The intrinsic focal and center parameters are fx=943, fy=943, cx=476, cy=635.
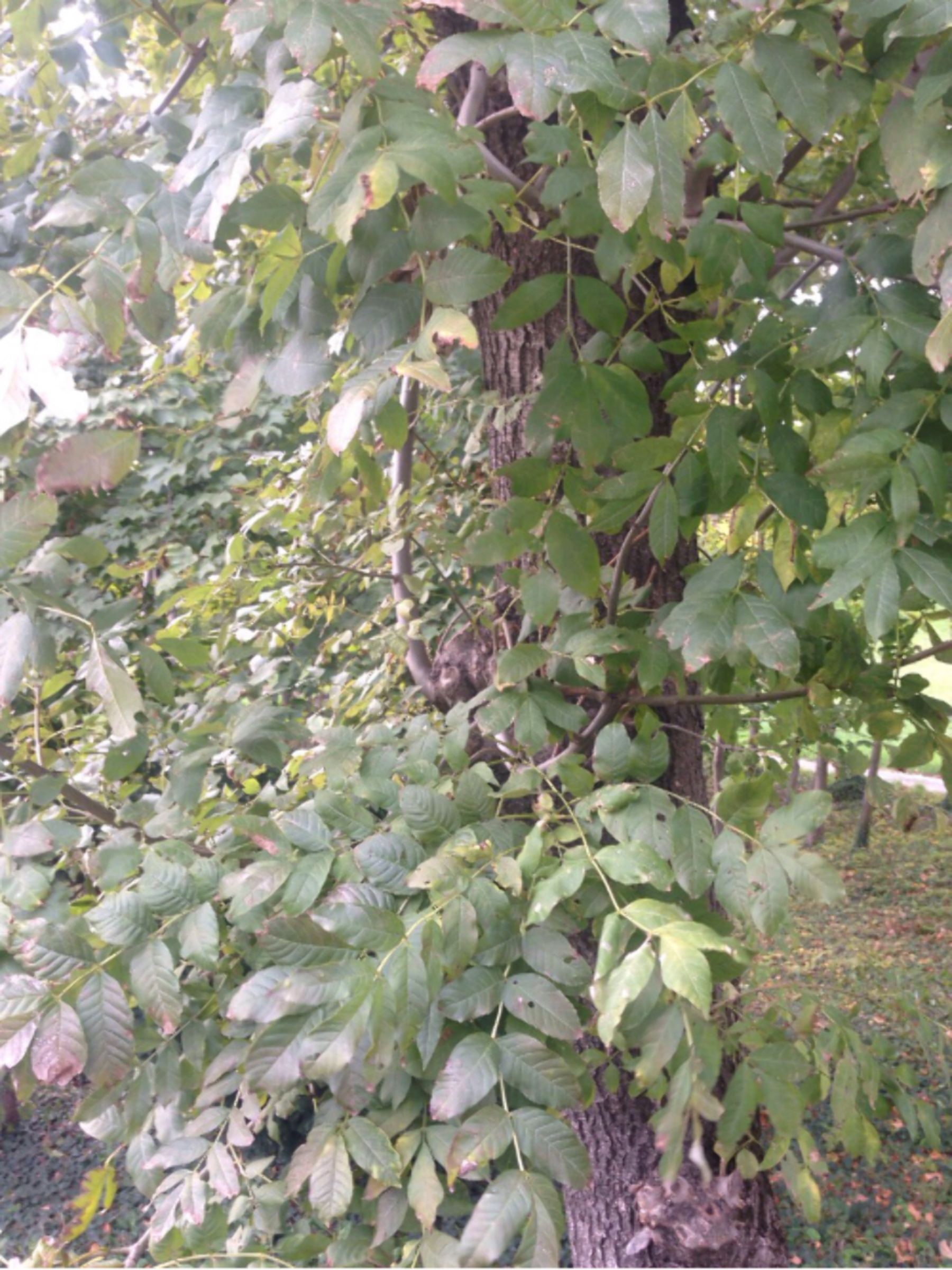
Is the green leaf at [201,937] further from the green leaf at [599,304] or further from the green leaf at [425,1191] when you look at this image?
the green leaf at [599,304]

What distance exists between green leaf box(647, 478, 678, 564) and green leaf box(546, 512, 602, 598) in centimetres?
11

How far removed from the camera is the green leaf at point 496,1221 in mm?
958

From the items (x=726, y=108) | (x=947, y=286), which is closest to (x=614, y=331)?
(x=726, y=108)

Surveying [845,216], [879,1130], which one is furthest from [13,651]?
[879,1130]

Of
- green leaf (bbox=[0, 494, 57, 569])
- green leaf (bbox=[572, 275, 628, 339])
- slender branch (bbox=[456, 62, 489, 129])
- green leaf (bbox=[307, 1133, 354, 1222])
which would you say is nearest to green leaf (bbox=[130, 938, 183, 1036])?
green leaf (bbox=[307, 1133, 354, 1222])

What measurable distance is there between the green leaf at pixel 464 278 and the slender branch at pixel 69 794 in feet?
2.92

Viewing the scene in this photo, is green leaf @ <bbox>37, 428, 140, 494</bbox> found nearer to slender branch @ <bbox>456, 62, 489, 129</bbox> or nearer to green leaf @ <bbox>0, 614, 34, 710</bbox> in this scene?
green leaf @ <bbox>0, 614, 34, 710</bbox>

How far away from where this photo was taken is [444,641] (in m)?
2.56

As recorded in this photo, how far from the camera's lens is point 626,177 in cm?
109

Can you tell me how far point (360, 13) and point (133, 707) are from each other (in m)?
0.81

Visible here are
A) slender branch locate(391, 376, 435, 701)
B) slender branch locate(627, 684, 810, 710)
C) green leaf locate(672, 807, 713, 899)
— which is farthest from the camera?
slender branch locate(391, 376, 435, 701)

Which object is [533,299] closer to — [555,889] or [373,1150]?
[555,889]

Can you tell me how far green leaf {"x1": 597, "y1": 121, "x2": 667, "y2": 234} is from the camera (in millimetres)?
1079

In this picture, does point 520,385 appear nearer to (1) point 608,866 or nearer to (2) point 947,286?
(2) point 947,286
